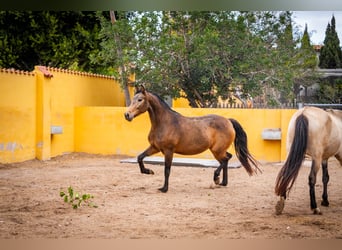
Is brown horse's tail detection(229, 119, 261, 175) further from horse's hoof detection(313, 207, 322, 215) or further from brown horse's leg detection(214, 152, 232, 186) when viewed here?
horse's hoof detection(313, 207, 322, 215)

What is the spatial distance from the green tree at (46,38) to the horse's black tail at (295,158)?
2.48 metres

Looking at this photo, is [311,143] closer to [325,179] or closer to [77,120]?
[325,179]

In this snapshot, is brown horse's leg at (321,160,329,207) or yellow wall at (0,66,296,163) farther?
yellow wall at (0,66,296,163)

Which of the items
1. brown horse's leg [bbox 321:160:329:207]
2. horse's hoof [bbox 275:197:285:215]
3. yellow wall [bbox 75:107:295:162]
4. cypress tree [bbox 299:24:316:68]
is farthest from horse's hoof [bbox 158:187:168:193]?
cypress tree [bbox 299:24:316:68]

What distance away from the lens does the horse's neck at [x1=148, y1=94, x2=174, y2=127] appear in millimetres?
5016

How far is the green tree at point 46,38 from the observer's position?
5.24 m

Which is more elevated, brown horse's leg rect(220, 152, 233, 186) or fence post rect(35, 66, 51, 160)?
fence post rect(35, 66, 51, 160)

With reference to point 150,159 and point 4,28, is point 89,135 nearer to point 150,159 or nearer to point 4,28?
point 150,159

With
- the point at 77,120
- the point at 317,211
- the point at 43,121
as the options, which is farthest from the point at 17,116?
the point at 317,211

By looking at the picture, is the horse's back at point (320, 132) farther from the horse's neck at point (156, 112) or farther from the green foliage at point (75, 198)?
the green foliage at point (75, 198)

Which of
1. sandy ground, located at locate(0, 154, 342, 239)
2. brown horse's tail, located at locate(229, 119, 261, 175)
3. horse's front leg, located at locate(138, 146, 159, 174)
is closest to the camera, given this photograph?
sandy ground, located at locate(0, 154, 342, 239)

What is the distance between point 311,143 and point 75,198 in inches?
80.1

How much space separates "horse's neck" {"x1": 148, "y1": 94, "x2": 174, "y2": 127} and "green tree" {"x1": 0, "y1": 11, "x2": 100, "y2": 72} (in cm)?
120

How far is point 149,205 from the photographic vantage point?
4.59 m
